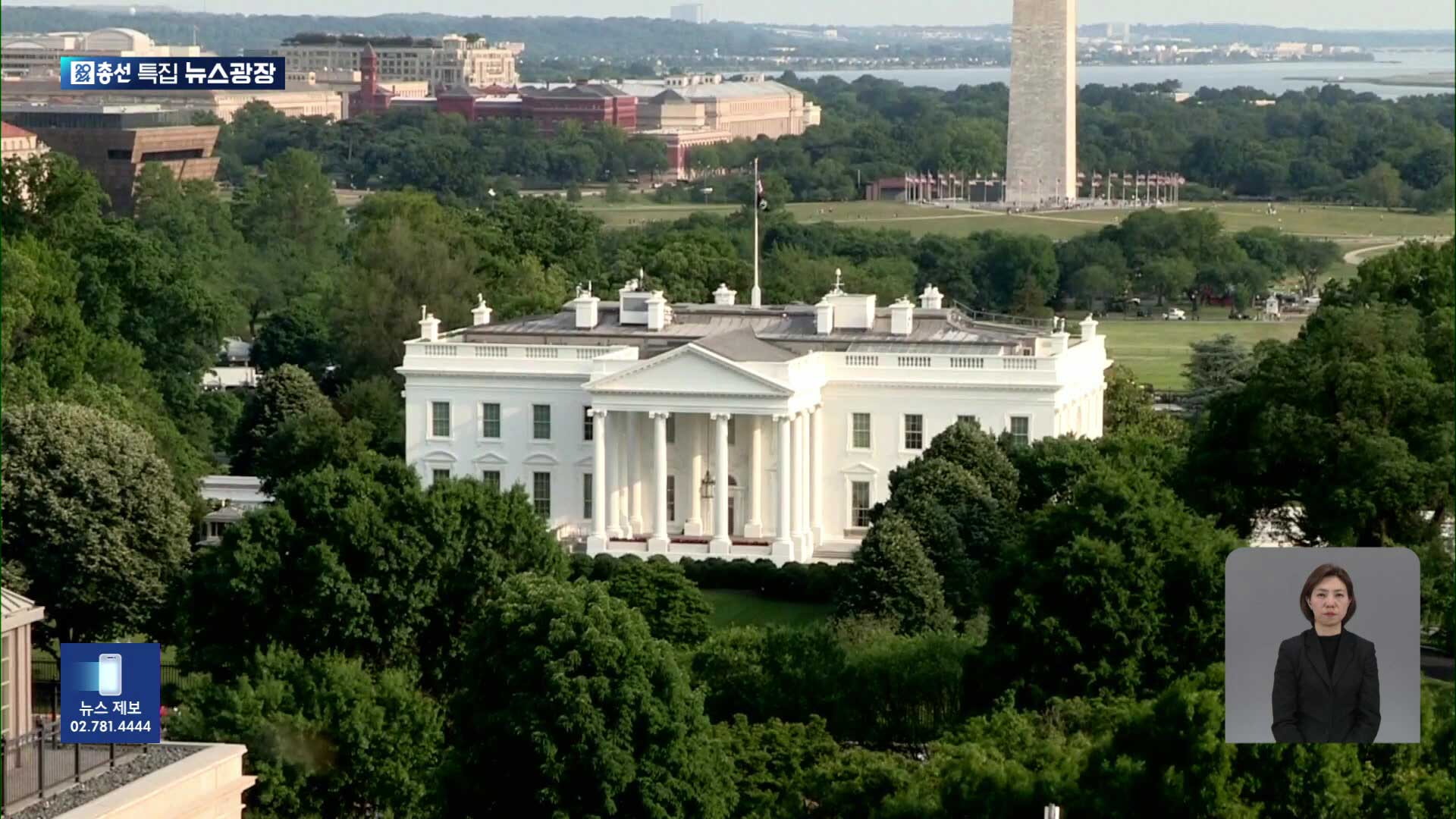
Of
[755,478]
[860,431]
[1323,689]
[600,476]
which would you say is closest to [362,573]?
[600,476]

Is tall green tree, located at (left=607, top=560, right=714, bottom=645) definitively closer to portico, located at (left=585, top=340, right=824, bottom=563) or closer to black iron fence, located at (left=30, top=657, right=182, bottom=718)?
black iron fence, located at (left=30, top=657, right=182, bottom=718)

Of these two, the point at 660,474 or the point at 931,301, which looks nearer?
the point at 660,474

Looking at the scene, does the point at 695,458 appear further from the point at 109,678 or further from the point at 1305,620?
the point at 1305,620

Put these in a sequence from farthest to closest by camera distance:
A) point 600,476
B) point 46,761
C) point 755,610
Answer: point 600,476
point 755,610
point 46,761

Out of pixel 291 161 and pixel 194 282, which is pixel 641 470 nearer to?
pixel 194 282

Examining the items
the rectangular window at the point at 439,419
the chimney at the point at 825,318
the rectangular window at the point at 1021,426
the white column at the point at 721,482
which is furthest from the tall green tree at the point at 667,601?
the chimney at the point at 825,318

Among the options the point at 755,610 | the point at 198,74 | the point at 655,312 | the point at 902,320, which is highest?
the point at 198,74

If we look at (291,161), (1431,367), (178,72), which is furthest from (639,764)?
(291,161)
